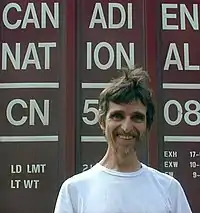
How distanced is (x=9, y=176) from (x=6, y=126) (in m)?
0.29

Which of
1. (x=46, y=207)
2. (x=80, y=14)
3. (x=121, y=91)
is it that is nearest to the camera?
(x=121, y=91)

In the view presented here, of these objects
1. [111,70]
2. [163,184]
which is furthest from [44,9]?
[163,184]

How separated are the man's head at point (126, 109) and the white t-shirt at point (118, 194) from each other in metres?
0.14

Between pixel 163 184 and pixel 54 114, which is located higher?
pixel 54 114

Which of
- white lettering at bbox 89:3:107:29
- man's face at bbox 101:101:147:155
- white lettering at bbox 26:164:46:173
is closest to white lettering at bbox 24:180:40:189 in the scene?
white lettering at bbox 26:164:46:173

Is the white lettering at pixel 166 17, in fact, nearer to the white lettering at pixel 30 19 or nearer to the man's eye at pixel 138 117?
the white lettering at pixel 30 19

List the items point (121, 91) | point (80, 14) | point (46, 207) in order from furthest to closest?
point (80, 14)
point (46, 207)
point (121, 91)

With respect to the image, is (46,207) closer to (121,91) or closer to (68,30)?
(68,30)

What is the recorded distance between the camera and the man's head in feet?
5.56

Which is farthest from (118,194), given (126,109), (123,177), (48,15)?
(48,15)

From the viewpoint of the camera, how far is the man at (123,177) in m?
1.64

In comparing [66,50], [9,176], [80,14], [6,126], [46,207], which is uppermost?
[80,14]

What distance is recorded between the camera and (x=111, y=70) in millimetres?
2781

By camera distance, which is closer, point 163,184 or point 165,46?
point 163,184
